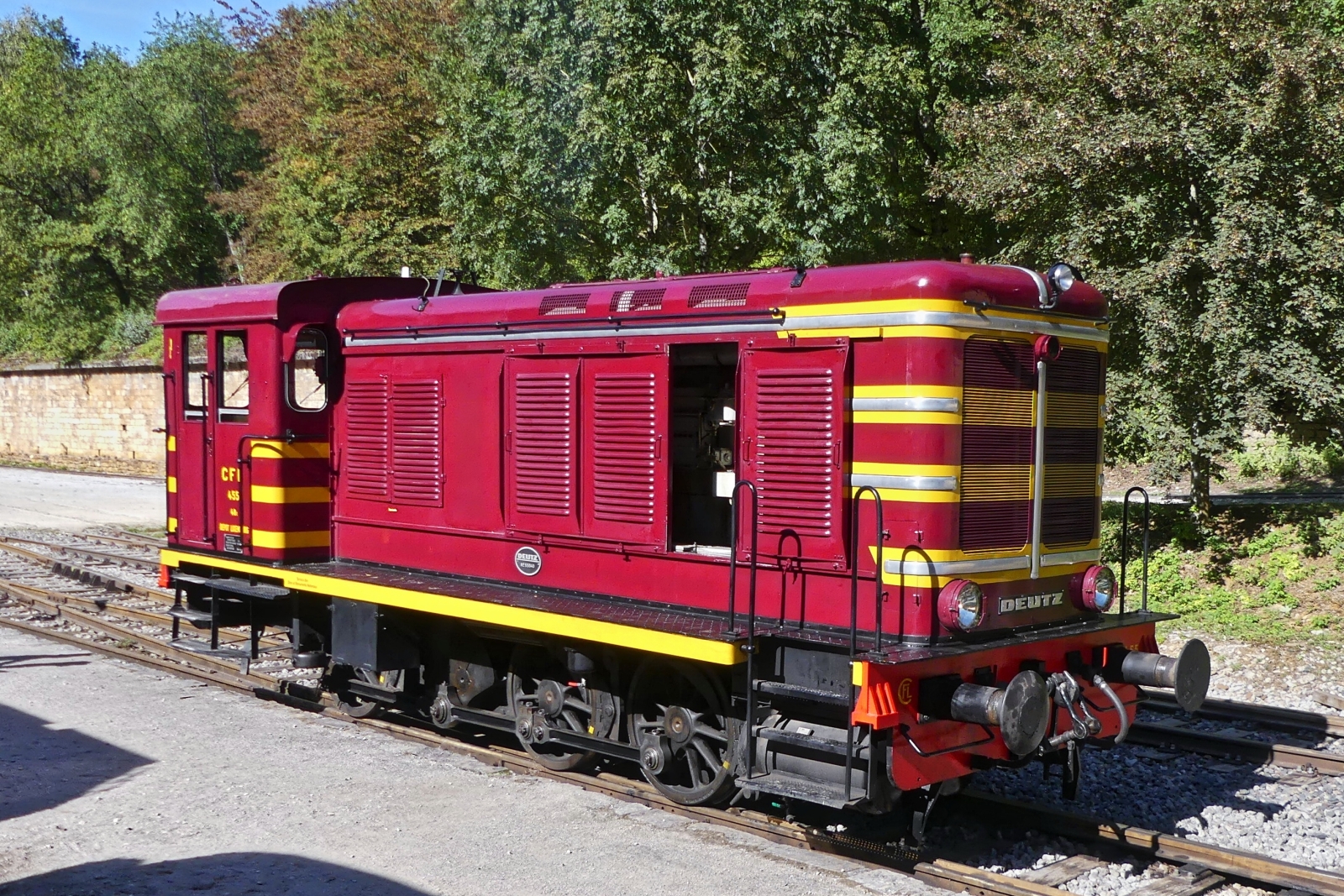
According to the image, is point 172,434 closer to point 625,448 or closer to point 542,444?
point 542,444

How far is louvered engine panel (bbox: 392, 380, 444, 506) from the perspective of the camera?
340 inches

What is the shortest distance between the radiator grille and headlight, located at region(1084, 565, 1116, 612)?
20 cm

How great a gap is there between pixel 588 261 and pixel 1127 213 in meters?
7.21

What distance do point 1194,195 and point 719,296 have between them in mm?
7742

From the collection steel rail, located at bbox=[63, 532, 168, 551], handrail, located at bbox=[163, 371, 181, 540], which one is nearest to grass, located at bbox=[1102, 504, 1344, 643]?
handrail, located at bbox=[163, 371, 181, 540]

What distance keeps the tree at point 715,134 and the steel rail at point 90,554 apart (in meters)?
6.20

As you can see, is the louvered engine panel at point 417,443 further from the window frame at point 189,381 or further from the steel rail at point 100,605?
the steel rail at point 100,605

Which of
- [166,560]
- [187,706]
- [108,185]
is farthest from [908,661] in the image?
[108,185]

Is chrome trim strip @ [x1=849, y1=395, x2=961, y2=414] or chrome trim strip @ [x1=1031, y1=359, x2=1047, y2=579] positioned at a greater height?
chrome trim strip @ [x1=849, y1=395, x2=961, y2=414]

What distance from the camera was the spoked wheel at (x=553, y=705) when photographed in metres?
7.52

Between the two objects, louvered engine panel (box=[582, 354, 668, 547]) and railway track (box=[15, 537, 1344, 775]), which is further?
railway track (box=[15, 537, 1344, 775])

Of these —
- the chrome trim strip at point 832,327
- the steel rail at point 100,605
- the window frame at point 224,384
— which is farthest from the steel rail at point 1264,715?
the steel rail at point 100,605

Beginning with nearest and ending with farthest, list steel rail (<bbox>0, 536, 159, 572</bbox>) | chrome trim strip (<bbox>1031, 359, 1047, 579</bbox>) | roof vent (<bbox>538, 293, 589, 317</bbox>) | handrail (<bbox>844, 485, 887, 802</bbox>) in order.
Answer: handrail (<bbox>844, 485, 887, 802</bbox>) → chrome trim strip (<bbox>1031, 359, 1047, 579</bbox>) → roof vent (<bbox>538, 293, 589, 317</bbox>) → steel rail (<bbox>0, 536, 159, 572</bbox>)

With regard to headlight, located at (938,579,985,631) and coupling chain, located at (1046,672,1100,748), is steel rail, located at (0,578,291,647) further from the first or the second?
coupling chain, located at (1046,672,1100,748)
